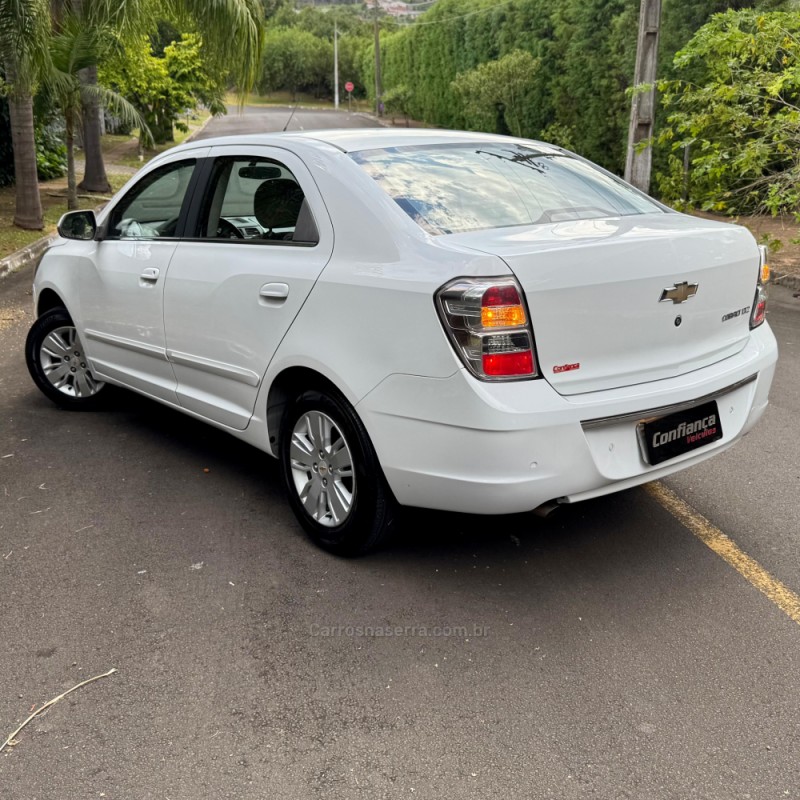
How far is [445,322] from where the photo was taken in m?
3.02

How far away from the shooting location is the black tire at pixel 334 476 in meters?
3.44

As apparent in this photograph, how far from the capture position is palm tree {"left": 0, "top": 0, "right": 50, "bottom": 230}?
10.9 meters

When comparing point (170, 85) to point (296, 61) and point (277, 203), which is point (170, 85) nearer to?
point (277, 203)

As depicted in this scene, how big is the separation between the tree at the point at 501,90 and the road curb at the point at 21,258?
59.5 ft

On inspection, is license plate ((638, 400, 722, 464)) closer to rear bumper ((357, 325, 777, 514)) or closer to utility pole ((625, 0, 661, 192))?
rear bumper ((357, 325, 777, 514))

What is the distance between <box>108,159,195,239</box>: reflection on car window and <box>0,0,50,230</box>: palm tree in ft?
24.4

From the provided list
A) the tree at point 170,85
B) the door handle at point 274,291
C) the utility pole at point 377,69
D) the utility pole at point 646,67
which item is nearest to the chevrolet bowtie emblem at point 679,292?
the door handle at point 274,291

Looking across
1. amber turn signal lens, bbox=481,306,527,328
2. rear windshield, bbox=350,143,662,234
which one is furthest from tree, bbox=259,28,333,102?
amber turn signal lens, bbox=481,306,527,328

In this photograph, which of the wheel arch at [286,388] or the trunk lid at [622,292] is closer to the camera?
the trunk lid at [622,292]

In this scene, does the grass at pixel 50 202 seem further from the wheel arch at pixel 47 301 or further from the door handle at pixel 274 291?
the door handle at pixel 274 291

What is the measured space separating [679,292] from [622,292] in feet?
0.96

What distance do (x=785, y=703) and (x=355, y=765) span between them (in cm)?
135

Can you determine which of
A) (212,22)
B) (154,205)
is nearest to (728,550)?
(154,205)

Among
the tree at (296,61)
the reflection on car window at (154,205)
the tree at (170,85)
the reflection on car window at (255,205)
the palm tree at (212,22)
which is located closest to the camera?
the reflection on car window at (255,205)
